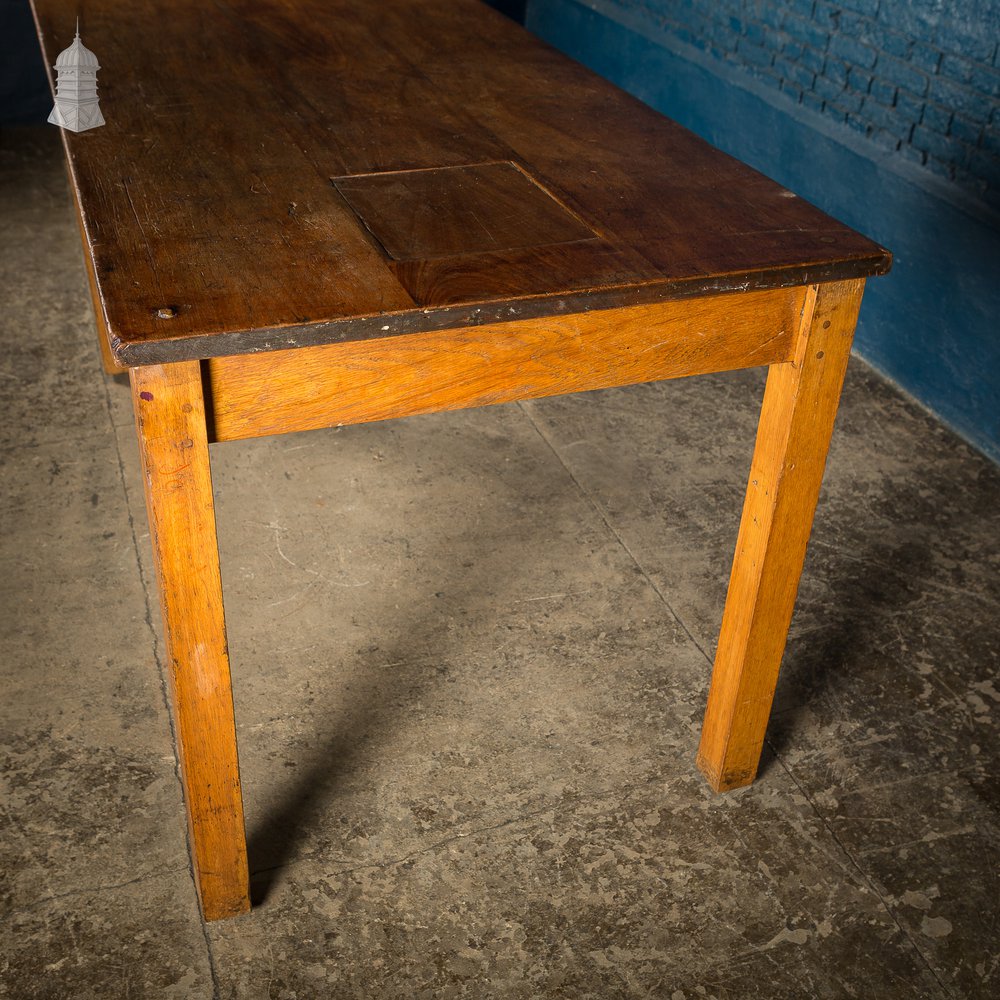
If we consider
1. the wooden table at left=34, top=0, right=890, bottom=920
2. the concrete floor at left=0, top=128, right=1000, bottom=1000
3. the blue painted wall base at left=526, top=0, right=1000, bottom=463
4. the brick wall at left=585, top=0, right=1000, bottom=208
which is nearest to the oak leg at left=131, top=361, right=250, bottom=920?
the wooden table at left=34, top=0, right=890, bottom=920

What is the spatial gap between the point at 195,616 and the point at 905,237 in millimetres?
2409

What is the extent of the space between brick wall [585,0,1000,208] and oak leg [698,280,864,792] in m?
1.58

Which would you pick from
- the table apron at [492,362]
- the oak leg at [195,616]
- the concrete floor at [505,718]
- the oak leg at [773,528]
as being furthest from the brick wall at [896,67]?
the oak leg at [195,616]

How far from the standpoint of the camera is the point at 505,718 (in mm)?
2129

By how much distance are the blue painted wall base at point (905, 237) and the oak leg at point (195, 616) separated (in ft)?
7.12

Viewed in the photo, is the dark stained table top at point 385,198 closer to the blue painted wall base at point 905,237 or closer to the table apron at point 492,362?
the table apron at point 492,362

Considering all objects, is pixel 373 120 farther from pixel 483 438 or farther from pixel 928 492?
pixel 928 492

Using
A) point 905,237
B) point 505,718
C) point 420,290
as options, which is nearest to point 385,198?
point 420,290

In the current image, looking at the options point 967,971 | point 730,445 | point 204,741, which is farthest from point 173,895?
point 730,445

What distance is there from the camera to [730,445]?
9.82ft

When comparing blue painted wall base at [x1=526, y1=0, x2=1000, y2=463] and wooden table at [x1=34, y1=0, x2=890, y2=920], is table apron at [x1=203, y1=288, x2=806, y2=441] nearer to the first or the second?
wooden table at [x1=34, y1=0, x2=890, y2=920]

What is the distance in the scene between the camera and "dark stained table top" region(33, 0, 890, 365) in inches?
53.9

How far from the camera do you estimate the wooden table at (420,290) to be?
1362 mm

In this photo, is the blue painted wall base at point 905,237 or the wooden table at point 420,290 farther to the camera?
the blue painted wall base at point 905,237
